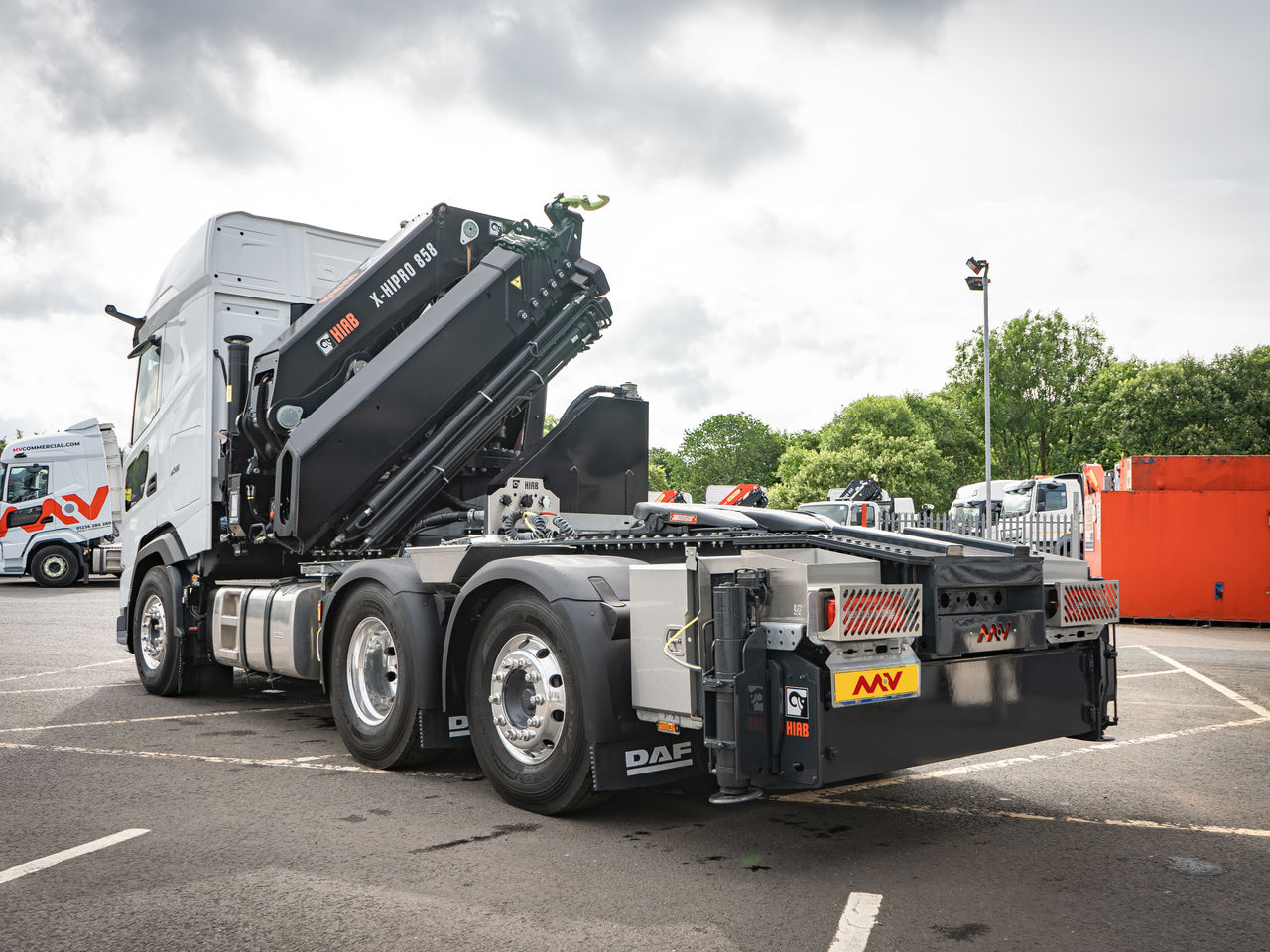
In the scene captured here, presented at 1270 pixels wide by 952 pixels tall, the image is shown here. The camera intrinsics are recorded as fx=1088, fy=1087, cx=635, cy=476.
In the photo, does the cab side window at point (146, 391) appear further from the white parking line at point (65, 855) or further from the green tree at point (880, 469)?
the green tree at point (880, 469)

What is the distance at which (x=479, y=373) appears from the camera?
7.66m

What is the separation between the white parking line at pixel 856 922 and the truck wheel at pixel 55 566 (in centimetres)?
2555

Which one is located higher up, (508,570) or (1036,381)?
(1036,381)

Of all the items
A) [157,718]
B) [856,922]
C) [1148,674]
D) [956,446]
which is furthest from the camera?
[956,446]

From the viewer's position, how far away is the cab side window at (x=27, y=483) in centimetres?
2466

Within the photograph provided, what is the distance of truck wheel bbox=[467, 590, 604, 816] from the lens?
16.0 feet

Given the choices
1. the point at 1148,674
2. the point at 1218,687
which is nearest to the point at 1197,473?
the point at 1148,674

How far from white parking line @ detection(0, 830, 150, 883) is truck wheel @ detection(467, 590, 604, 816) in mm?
1616

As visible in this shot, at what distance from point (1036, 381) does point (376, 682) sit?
61.0 m

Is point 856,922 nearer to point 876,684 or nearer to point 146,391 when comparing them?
point 876,684

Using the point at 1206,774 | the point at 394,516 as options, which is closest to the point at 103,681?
the point at 394,516

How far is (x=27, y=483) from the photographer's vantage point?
81.1ft

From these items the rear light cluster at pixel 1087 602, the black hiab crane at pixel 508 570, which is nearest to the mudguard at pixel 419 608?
the black hiab crane at pixel 508 570

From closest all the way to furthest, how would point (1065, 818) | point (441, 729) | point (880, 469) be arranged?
point (1065, 818) → point (441, 729) → point (880, 469)
